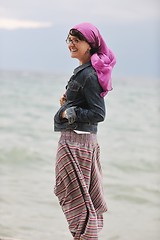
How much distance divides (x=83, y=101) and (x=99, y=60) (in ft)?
0.58

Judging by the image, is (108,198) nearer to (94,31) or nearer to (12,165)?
(12,165)

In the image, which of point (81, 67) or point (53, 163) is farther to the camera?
point (53, 163)

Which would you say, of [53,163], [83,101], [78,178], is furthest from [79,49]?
[53,163]

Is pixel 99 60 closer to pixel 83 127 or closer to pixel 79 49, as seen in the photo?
pixel 79 49

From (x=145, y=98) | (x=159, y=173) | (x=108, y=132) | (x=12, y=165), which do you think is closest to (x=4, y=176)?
(x=12, y=165)

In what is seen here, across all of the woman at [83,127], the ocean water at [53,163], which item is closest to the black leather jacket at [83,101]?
the woman at [83,127]

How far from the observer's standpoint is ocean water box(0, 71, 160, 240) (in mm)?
4191

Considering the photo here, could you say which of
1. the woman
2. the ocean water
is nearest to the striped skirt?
the woman

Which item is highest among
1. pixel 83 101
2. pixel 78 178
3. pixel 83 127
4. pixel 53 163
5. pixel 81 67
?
pixel 81 67

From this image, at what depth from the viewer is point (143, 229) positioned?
13.6 ft

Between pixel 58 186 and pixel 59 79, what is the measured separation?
42.6 feet

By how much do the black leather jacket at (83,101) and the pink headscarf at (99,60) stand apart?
0.02 meters

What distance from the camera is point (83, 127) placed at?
2520 mm

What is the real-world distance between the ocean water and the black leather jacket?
141 cm
